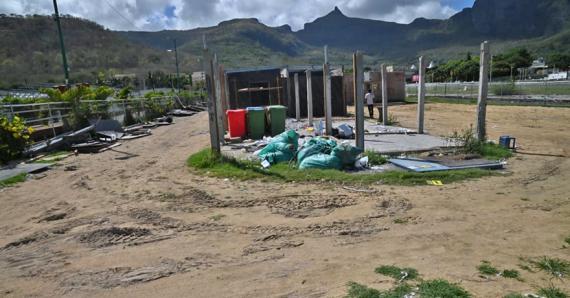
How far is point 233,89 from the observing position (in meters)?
24.5

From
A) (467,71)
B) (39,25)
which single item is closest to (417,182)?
(467,71)

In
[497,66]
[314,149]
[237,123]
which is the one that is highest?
[497,66]

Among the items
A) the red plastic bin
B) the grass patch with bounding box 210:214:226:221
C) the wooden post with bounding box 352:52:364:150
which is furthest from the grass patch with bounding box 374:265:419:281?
the red plastic bin

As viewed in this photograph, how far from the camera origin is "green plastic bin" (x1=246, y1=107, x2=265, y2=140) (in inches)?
507

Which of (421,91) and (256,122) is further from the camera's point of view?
(256,122)

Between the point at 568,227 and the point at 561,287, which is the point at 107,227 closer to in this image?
the point at 561,287

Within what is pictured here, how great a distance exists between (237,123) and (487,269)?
10.4 meters

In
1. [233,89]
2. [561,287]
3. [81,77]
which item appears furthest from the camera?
[81,77]

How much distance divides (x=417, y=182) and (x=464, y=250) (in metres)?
3.06

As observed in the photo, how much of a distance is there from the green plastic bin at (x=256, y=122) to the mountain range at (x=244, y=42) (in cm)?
307

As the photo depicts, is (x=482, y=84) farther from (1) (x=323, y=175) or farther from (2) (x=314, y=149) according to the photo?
(1) (x=323, y=175)

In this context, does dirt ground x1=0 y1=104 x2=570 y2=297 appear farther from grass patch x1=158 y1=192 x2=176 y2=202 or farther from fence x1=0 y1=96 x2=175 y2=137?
fence x1=0 y1=96 x2=175 y2=137

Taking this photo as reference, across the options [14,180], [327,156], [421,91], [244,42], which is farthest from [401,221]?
[244,42]

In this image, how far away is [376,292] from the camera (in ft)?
10.3
